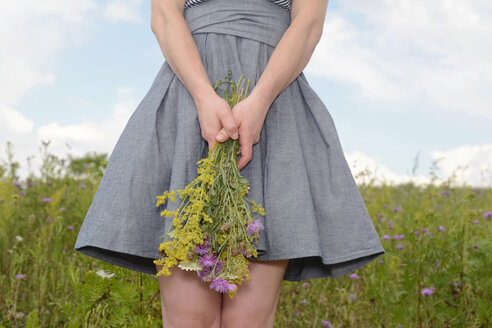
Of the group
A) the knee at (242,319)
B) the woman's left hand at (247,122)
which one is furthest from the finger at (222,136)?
the knee at (242,319)

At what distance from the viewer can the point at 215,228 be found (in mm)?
1270

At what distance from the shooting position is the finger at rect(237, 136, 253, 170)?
1326 millimetres

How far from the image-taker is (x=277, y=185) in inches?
55.3

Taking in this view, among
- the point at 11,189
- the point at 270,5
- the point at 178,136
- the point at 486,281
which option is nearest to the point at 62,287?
the point at 11,189

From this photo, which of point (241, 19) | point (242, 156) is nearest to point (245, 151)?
point (242, 156)

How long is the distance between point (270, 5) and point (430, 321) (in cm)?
200

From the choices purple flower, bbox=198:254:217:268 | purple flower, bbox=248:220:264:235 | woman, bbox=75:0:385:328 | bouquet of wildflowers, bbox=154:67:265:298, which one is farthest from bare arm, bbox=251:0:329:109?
purple flower, bbox=198:254:217:268

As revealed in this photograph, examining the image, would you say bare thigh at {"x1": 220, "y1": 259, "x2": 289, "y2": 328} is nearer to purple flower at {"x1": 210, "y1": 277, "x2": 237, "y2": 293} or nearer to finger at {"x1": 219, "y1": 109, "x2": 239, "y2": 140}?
purple flower at {"x1": 210, "y1": 277, "x2": 237, "y2": 293}

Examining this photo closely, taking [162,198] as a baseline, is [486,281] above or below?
below

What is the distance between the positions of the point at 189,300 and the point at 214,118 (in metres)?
0.54

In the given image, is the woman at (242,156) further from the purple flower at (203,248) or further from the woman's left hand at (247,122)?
the purple flower at (203,248)

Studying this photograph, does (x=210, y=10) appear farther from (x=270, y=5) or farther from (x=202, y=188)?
(x=202, y=188)

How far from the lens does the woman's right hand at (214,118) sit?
4.25ft

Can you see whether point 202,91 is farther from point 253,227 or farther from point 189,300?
point 189,300
